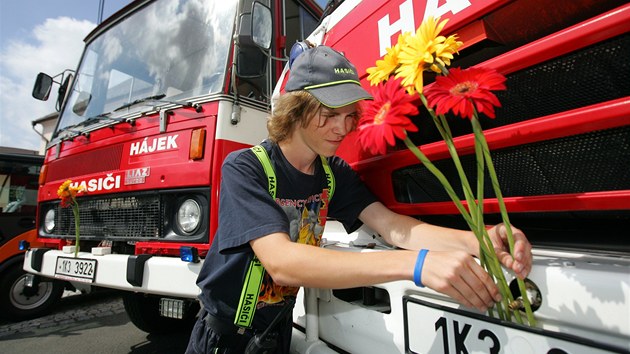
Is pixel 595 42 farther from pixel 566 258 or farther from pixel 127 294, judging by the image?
pixel 127 294

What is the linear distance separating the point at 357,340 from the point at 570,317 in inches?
27.3

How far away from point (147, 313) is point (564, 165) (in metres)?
3.14

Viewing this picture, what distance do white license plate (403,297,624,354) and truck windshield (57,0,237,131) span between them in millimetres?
1754

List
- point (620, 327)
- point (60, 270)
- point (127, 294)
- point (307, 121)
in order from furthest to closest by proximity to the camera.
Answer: point (127, 294)
point (60, 270)
point (307, 121)
point (620, 327)

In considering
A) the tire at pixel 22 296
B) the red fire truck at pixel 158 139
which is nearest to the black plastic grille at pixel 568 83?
the red fire truck at pixel 158 139

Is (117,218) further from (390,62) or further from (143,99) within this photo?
(390,62)

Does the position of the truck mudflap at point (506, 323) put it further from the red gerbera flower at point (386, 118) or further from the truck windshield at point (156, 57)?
the truck windshield at point (156, 57)

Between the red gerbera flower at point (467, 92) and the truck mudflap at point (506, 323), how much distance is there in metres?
0.41

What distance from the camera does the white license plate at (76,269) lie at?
227 cm

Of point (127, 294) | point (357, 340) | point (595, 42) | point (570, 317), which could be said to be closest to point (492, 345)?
point (570, 317)

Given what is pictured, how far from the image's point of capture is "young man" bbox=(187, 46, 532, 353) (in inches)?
33.9

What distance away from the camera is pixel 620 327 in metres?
0.72

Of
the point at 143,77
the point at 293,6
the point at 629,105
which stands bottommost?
the point at 629,105

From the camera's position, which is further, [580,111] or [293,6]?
[293,6]
